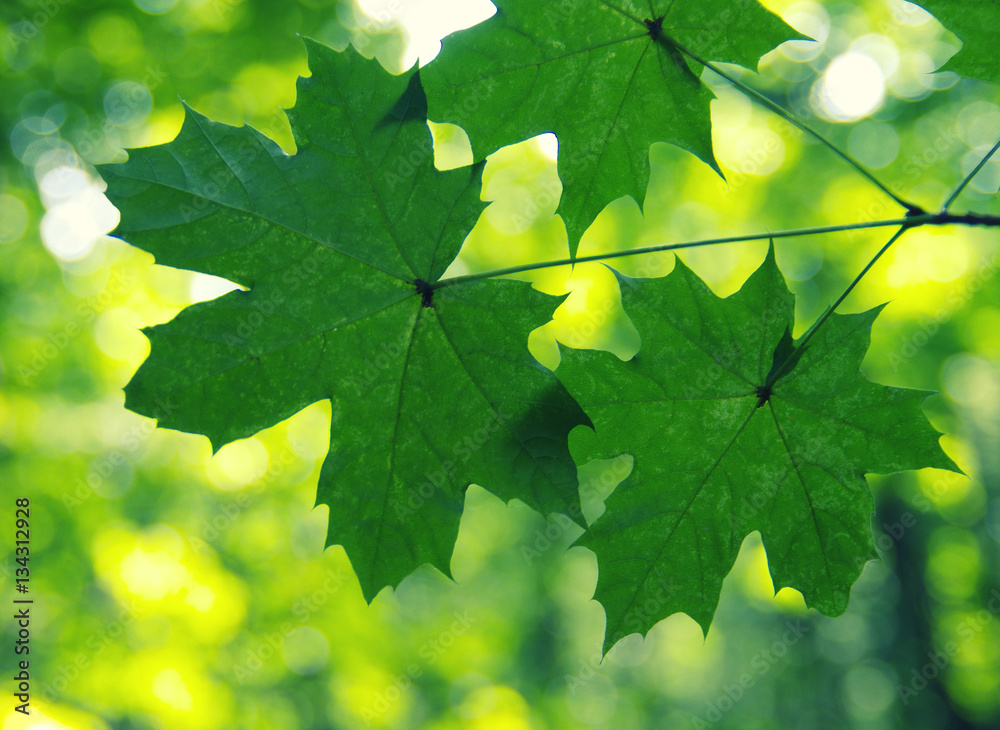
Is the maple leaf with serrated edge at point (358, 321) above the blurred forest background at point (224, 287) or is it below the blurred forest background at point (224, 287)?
above

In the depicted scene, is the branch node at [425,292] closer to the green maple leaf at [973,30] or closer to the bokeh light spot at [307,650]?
the green maple leaf at [973,30]

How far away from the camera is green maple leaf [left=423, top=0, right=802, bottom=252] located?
5.06 feet

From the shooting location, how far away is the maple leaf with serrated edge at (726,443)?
5.54 feet

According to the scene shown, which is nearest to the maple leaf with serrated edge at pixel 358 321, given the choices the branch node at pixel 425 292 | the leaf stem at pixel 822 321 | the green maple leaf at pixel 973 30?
the branch node at pixel 425 292

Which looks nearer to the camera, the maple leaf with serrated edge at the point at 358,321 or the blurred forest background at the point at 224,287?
the maple leaf with serrated edge at the point at 358,321

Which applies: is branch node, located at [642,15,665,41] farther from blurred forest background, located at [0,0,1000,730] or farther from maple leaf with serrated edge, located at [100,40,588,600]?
blurred forest background, located at [0,0,1000,730]

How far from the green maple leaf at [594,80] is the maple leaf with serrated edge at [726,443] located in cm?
31

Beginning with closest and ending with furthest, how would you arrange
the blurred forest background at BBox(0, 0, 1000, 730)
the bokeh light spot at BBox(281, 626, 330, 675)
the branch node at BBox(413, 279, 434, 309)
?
the branch node at BBox(413, 279, 434, 309) → the blurred forest background at BBox(0, 0, 1000, 730) → the bokeh light spot at BBox(281, 626, 330, 675)

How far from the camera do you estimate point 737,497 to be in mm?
1772

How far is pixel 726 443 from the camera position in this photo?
176cm

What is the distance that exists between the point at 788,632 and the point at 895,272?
10.9 metres

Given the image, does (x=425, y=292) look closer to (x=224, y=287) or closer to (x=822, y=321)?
(x=822, y=321)

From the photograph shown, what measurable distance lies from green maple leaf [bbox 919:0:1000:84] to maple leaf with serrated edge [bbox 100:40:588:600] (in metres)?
1.27

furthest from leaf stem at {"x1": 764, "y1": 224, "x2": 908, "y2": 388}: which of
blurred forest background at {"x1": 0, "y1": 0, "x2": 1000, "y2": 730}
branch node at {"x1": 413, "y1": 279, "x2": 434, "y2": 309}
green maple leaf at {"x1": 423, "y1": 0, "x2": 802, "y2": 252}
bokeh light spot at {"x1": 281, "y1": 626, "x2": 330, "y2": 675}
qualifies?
bokeh light spot at {"x1": 281, "y1": 626, "x2": 330, "y2": 675}
